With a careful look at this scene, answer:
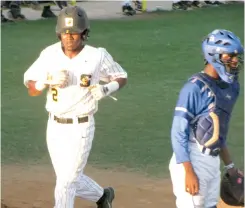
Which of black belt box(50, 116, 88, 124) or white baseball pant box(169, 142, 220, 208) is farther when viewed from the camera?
black belt box(50, 116, 88, 124)

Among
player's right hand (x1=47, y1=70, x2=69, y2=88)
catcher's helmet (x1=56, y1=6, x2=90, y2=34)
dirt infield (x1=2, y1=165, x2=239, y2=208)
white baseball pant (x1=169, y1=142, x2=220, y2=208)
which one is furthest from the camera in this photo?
dirt infield (x1=2, y1=165, x2=239, y2=208)

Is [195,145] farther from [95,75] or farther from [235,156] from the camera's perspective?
[235,156]

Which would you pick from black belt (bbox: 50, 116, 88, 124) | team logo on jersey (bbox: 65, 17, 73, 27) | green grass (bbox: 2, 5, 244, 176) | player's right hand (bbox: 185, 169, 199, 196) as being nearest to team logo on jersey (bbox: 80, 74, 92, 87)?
black belt (bbox: 50, 116, 88, 124)

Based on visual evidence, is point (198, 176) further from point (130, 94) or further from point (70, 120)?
point (130, 94)

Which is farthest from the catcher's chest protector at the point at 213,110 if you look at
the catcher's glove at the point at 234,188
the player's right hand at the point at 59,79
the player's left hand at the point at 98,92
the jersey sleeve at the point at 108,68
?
the jersey sleeve at the point at 108,68

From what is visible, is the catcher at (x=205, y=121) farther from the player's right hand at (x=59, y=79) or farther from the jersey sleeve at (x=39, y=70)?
the jersey sleeve at (x=39, y=70)

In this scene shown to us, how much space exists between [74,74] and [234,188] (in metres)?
1.77

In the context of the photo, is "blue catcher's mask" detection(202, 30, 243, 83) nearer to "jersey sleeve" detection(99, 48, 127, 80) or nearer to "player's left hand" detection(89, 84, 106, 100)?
"player's left hand" detection(89, 84, 106, 100)

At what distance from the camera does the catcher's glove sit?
Answer: 521cm

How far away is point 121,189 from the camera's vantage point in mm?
7648

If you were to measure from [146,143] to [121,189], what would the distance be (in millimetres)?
1790

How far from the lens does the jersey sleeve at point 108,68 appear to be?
20.5ft

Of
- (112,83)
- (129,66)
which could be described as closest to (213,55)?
(112,83)

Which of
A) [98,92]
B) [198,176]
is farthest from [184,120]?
[98,92]
